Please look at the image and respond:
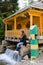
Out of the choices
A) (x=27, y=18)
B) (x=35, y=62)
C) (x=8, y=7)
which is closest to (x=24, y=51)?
(x=35, y=62)

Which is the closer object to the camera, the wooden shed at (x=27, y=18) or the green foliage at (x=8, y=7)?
the wooden shed at (x=27, y=18)

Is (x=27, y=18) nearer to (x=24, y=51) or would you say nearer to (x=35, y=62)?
(x=24, y=51)

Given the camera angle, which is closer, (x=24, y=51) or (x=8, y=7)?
(x=24, y=51)

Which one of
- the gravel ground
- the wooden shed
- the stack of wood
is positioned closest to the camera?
the gravel ground

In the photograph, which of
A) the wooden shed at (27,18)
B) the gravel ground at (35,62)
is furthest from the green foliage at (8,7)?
the gravel ground at (35,62)

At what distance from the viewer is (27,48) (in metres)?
13.9

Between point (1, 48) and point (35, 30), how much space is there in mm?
8866

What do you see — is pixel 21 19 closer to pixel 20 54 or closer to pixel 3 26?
pixel 3 26

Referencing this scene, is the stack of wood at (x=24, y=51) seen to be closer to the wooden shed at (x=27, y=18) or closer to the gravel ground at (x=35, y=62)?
the gravel ground at (x=35, y=62)

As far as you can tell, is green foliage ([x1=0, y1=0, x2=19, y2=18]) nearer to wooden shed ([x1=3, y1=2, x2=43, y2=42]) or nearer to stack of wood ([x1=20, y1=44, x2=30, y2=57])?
wooden shed ([x1=3, y1=2, x2=43, y2=42])

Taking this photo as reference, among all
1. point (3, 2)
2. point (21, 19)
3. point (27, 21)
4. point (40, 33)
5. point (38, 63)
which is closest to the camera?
point (38, 63)

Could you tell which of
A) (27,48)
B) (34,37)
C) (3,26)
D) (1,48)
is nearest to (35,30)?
(34,37)

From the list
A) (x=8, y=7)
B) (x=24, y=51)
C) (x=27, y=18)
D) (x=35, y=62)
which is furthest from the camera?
(x=8, y=7)

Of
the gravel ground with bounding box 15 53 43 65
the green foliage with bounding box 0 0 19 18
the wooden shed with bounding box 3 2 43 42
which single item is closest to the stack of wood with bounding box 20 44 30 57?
the gravel ground with bounding box 15 53 43 65
